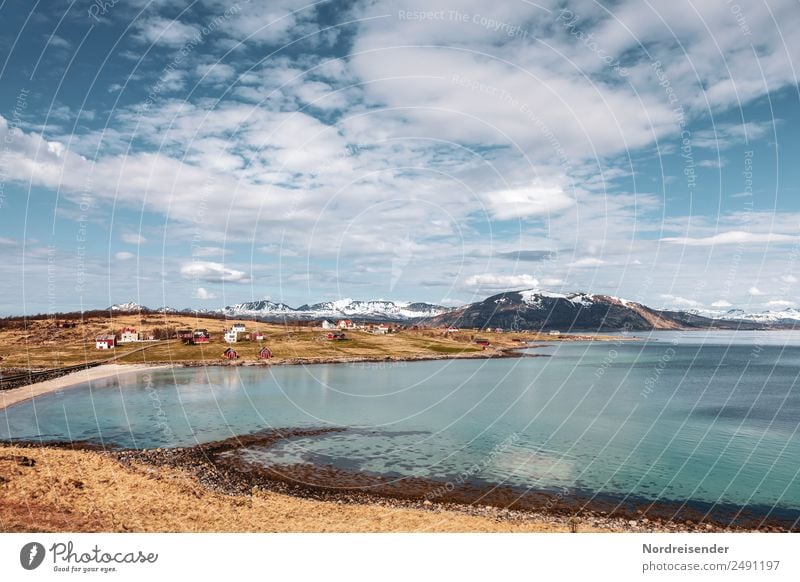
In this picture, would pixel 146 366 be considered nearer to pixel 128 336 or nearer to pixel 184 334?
pixel 128 336

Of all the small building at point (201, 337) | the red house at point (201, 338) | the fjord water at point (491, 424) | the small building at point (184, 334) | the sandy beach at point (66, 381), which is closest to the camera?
the fjord water at point (491, 424)

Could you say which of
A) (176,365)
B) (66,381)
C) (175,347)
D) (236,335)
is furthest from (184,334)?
(66,381)

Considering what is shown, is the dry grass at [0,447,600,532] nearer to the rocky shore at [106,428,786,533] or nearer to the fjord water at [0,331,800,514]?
A: the rocky shore at [106,428,786,533]

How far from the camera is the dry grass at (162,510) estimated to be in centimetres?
2278

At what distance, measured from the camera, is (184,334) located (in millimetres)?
165500

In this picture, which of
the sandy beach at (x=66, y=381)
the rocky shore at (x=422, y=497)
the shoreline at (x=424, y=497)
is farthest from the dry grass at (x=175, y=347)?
the rocky shore at (x=422, y=497)

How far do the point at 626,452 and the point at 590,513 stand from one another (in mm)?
19714

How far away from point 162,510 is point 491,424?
43175 mm

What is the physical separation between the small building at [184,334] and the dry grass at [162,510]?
129366 millimetres

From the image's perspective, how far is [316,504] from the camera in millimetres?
30500

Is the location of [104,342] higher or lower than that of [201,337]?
lower

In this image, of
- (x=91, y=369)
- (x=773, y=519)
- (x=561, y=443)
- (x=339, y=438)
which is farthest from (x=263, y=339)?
(x=773, y=519)

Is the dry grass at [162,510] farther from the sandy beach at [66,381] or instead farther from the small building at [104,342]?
the small building at [104,342]

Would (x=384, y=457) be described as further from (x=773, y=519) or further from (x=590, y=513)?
(x=773, y=519)
